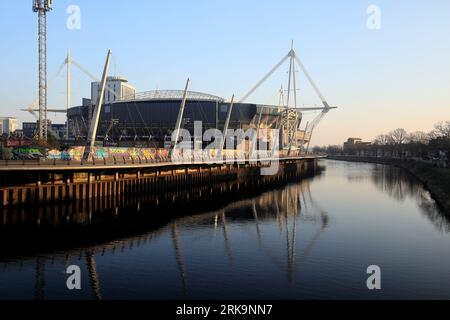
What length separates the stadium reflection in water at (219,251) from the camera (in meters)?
23.4

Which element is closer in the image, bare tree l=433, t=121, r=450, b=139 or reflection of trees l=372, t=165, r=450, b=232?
reflection of trees l=372, t=165, r=450, b=232

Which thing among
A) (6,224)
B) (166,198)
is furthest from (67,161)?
(166,198)

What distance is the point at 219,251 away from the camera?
31.6 metres

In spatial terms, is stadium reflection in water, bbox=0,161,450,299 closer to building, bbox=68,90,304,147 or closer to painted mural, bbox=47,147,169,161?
painted mural, bbox=47,147,169,161

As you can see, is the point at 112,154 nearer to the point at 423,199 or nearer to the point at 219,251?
the point at 219,251

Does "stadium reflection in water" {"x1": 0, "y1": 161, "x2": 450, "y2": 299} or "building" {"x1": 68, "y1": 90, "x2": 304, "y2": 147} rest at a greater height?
"building" {"x1": 68, "y1": 90, "x2": 304, "y2": 147}

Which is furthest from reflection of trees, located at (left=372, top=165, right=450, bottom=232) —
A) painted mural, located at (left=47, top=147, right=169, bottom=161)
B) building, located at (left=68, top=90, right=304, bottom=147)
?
building, located at (left=68, top=90, right=304, bottom=147)

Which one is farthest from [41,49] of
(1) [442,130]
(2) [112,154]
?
(1) [442,130]

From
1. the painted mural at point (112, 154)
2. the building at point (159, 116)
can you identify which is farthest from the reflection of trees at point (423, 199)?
the building at point (159, 116)

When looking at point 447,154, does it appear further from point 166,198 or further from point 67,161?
point 67,161

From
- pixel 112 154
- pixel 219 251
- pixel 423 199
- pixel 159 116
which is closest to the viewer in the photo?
pixel 219 251

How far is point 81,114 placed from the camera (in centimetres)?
14775

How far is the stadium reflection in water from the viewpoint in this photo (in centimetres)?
2338
